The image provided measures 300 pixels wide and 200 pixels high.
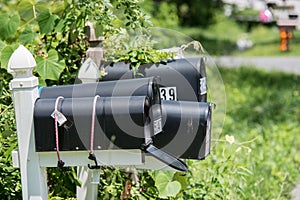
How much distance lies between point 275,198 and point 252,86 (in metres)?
4.59

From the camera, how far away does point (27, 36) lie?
3.04 metres

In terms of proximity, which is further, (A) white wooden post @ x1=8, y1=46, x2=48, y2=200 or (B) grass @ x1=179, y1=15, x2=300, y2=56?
(B) grass @ x1=179, y1=15, x2=300, y2=56

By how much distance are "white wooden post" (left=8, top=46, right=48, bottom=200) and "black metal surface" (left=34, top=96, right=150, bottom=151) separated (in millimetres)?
41

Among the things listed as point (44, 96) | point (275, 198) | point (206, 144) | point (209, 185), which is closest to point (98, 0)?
point (44, 96)

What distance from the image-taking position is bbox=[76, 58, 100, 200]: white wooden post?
2.61 metres

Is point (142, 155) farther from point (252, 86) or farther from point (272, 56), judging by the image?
point (272, 56)

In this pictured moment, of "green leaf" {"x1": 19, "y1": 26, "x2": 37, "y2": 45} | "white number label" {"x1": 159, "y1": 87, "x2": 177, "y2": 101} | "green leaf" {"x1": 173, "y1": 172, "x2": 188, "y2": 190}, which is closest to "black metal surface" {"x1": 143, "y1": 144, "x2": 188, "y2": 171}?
"white number label" {"x1": 159, "y1": 87, "x2": 177, "y2": 101}

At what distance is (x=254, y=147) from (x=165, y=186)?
2.14 m

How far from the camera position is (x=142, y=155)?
7.20 feet

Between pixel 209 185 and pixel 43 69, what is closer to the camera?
pixel 43 69

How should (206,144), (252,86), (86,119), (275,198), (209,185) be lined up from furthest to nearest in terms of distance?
(252,86) → (275,198) → (209,185) → (206,144) → (86,119)

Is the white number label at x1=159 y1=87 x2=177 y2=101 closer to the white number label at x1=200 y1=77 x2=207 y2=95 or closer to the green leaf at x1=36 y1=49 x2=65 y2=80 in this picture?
the white number label at x1=200 y1=77 x2=207 y2=95

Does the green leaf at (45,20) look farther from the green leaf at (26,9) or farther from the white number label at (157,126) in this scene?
the white number label at (157,126)

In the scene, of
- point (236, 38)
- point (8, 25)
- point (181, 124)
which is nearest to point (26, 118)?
point (181, 124)
